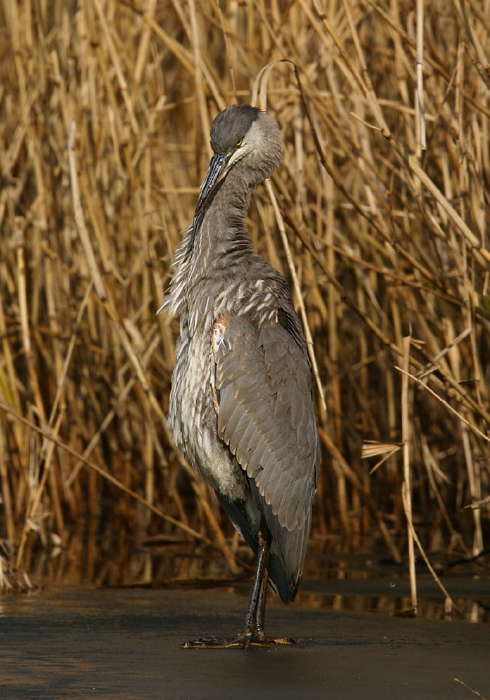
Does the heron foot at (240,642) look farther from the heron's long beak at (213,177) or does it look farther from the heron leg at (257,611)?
the heron's long beak at (213,177)

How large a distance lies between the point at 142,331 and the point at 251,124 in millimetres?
2084

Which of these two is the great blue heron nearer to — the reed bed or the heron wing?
the heron wing

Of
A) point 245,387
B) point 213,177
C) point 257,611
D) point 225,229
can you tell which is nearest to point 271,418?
point 245,387

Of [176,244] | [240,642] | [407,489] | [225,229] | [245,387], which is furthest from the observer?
[176,244]

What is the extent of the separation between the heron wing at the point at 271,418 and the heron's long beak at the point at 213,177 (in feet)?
1.63

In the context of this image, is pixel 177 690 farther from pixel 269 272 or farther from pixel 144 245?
pixel 144 245

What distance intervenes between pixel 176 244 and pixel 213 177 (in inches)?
59.0

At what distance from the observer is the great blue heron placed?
401cm

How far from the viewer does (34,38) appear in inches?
232

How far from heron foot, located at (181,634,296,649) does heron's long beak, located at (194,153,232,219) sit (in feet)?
5.52

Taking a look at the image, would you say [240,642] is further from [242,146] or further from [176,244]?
[176,244]

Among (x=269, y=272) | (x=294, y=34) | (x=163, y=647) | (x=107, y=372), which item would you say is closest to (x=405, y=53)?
(x=294, y=34)

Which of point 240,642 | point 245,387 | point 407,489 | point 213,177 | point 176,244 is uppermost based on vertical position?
point 176,244

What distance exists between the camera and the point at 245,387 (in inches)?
Answer: 157
